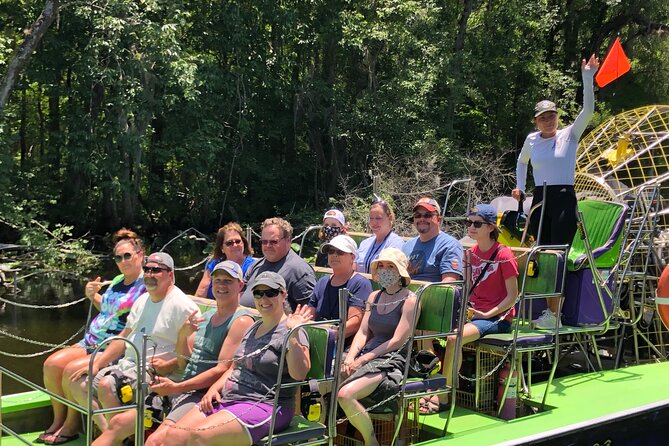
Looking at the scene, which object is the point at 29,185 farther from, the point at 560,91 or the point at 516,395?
the point at 516,395

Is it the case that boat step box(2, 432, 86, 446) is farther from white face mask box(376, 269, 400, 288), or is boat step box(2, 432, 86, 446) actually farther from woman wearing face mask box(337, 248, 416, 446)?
white face mask box(376, 269, 400, 288)

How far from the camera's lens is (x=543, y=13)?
24781 mm

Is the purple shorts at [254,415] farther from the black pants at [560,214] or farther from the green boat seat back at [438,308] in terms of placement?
the black pants at [560,214]

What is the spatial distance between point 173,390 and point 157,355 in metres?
0.38

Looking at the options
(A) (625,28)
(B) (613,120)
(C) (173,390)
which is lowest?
(C) (173,390)

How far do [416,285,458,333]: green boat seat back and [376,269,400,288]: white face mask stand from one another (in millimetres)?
307

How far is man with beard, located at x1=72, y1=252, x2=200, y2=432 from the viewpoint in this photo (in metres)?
4.55

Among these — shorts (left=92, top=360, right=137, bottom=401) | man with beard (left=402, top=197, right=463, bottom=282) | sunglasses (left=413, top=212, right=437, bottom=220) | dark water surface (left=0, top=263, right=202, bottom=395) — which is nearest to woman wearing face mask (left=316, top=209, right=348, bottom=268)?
man with beard (left=402, top=197, right=463, bottom=282)

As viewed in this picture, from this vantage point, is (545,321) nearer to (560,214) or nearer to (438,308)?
(560,214)

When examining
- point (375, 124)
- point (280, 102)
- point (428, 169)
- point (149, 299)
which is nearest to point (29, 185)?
point (280, 102)

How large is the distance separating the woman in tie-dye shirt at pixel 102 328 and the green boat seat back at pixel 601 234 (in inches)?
141

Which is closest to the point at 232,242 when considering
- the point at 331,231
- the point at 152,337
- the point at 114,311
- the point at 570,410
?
the point at 331,231

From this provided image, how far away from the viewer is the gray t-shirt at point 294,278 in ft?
17.7

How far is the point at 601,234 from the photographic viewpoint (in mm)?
6785
